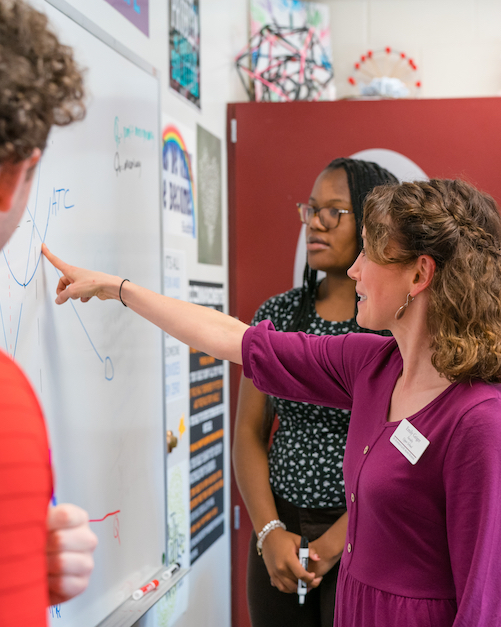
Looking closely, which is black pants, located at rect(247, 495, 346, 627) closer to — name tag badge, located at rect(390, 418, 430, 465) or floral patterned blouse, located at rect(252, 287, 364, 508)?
floral patterned blouse, located at rect(252, 287, 364, 508)

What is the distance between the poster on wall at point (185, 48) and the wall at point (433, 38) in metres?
1.12

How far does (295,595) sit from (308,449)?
1.30 feet

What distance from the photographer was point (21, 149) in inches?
20.0

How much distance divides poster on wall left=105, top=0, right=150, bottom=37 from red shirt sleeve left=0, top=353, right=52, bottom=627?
4.46 feet

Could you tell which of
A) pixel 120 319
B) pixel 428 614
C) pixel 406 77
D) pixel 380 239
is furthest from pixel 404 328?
pixel 406 77

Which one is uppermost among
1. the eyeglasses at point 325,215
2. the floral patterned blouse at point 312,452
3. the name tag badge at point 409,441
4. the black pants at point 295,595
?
the eyeglasses at point 325,215

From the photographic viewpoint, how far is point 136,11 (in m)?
1.71

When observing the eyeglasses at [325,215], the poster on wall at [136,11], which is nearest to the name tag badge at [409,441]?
the eyeglasses at [325,215]

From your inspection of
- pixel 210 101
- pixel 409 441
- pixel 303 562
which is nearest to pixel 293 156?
pixel 210 101

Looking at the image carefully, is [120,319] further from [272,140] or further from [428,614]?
[272,140]

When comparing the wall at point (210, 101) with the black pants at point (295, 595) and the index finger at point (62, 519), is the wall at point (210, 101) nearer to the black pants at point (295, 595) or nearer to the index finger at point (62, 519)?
the black pants at point (295, 595)

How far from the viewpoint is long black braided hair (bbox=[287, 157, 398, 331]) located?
1738 millimetres

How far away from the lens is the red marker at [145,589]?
1.55 metres

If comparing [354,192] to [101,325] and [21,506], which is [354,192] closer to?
[101,325]
